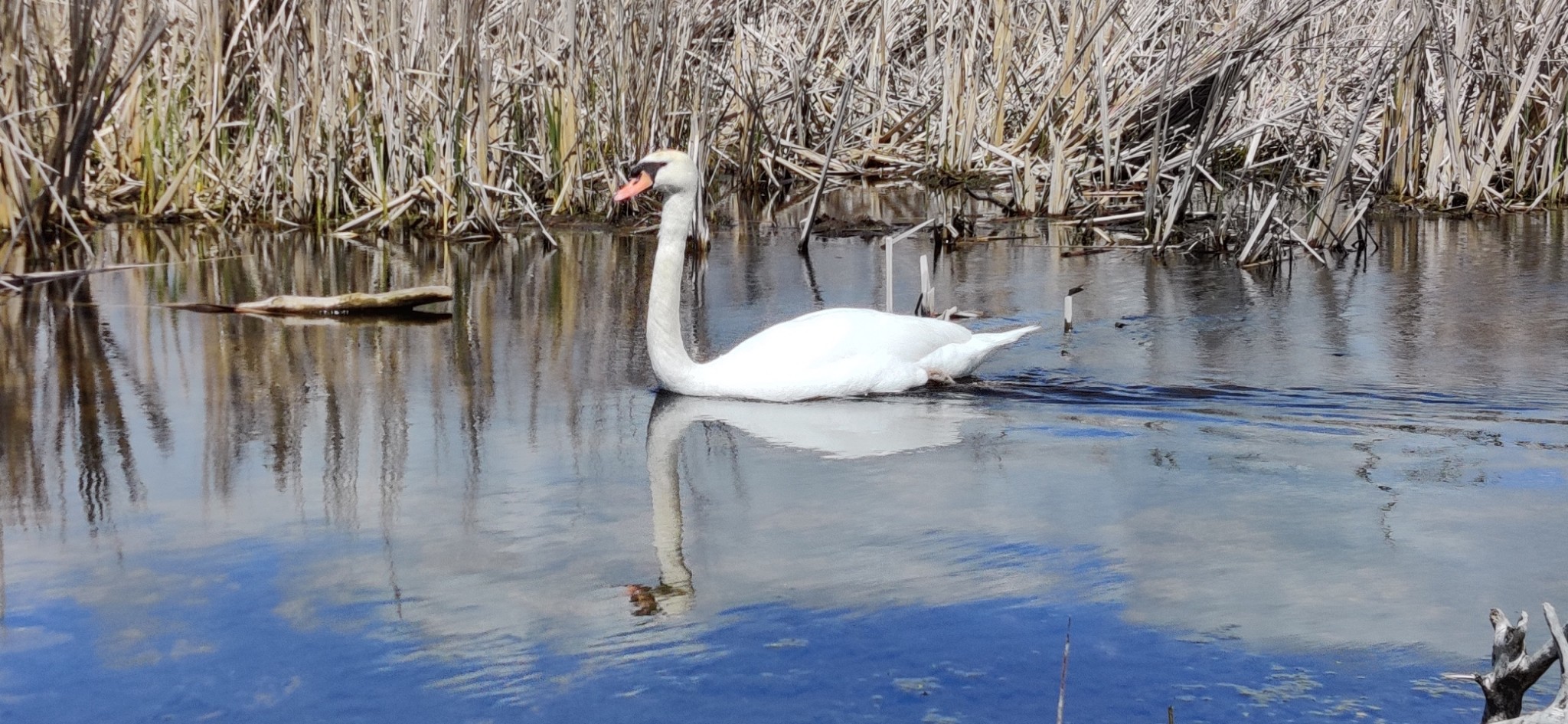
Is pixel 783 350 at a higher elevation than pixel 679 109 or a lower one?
lower

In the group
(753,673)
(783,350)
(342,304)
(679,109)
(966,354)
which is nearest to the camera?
(753,673)

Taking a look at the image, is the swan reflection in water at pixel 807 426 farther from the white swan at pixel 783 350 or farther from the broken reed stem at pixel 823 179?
the broken reed stem at pixel 823 179

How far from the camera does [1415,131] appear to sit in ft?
38.3

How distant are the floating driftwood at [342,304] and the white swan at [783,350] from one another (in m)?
1.86

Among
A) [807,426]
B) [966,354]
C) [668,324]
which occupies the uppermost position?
[668,324]

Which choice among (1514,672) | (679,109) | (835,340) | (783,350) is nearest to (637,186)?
(783,350)

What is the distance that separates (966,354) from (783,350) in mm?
795

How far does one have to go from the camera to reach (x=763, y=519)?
4.14m

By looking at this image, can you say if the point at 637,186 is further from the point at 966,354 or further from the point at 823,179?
the point at 823,179

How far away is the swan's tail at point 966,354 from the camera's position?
5988 mm

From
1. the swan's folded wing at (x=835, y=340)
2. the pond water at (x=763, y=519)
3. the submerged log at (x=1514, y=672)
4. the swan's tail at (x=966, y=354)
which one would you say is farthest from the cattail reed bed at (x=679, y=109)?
the submerged log at (x=1514, y=672)

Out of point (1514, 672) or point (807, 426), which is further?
point (807, 426)

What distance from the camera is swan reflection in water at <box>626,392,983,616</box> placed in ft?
15.3

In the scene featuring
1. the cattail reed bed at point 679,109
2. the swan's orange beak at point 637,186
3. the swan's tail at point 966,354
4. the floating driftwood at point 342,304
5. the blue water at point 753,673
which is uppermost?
the cattail reed bed at point 679,109
